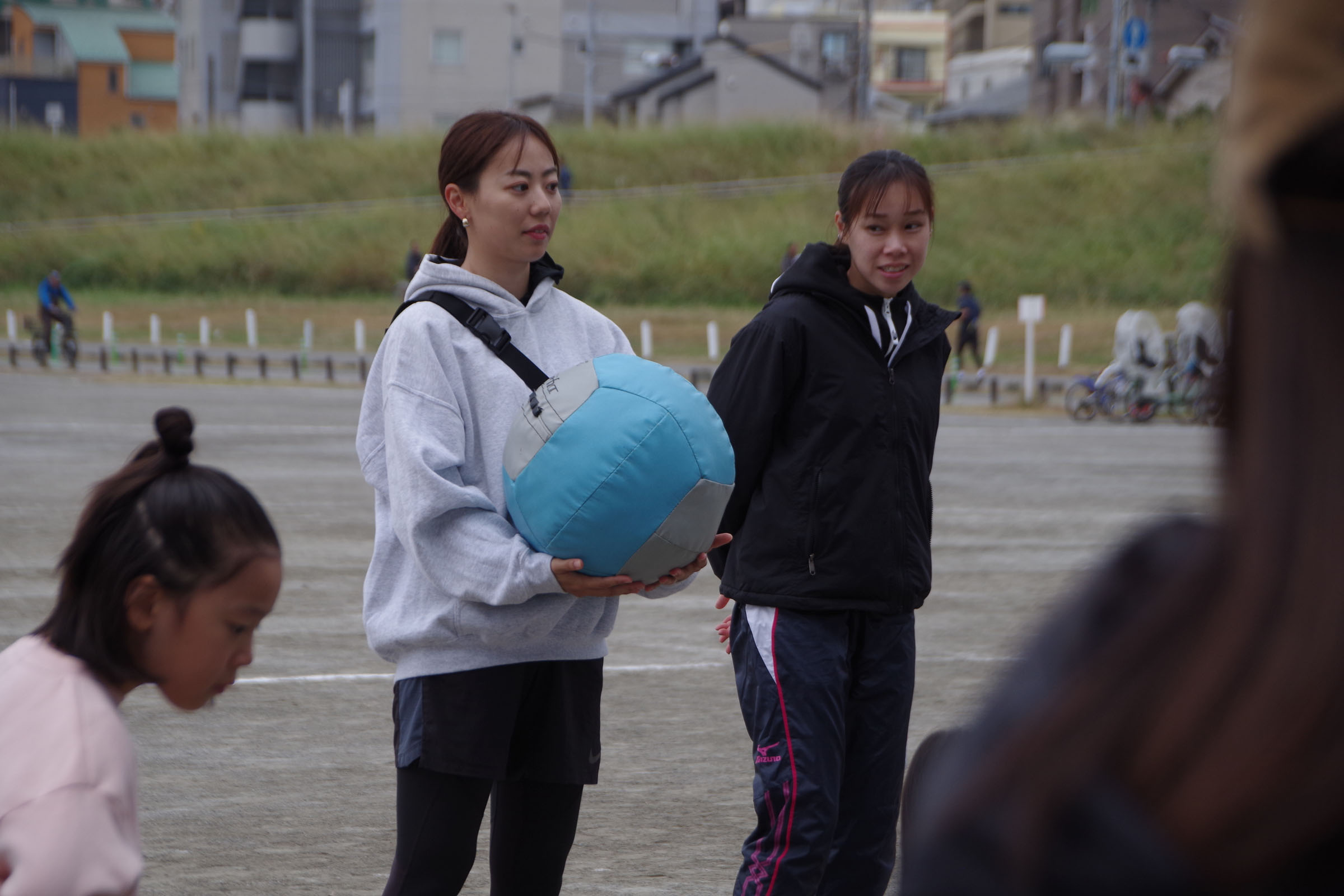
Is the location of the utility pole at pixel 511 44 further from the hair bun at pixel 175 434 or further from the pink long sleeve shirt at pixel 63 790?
the pink long sleeve shirt at pixel 63 790

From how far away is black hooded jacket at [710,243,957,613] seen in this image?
4.04 metres

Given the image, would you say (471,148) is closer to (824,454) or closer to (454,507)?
(454,507)

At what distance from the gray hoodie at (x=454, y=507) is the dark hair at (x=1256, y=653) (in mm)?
2553

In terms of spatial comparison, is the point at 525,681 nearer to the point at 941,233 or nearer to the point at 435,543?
the point at 435,543

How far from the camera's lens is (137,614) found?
2.43 metres

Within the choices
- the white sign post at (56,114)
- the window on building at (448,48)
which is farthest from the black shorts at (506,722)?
Result: the white sign post at (56,114)

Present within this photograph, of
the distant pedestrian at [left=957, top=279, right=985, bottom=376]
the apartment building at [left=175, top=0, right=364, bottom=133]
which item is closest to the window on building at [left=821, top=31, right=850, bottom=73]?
the apartment building at [left=175, top=0, right=364, bottom=133]

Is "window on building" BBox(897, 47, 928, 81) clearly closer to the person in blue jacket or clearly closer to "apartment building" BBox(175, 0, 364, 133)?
"apartment building" BBox(175, 0, 364, 133)

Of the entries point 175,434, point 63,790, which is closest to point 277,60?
point 175,434

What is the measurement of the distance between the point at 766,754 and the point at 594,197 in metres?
48.9

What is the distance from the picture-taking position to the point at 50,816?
2033mm

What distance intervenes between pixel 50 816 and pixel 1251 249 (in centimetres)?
171

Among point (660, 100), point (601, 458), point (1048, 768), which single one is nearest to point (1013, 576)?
point (601, 458)

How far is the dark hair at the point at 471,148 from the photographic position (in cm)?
378
